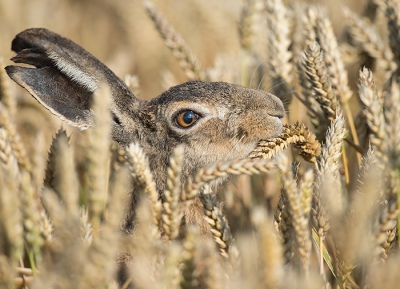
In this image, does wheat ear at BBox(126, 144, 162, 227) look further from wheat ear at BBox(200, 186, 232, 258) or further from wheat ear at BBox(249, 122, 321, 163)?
wheat ear at BBox(249, 122, 321, 163)

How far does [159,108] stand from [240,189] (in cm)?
101

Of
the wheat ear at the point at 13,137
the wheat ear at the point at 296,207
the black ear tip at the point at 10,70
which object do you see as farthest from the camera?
the black ear tip at the point at 10,70

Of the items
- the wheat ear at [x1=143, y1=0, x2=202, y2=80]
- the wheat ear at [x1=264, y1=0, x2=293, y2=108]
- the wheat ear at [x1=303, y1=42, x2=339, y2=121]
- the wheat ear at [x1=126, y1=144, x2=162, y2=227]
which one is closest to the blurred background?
the wheat ear at [x1=143, y1=0, x2=202, y2=80]

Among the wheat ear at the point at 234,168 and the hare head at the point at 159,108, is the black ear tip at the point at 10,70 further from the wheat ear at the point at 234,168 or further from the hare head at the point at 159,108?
the wheat ear at the point at 234,168

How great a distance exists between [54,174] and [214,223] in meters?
1.41

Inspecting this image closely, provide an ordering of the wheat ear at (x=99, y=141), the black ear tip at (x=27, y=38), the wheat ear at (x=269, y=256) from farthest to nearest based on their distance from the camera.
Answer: the black ear tip at (x=27, y=38) → the wheat ear at (x=99, y=141) → the wheat ear at (x=269, y=256)

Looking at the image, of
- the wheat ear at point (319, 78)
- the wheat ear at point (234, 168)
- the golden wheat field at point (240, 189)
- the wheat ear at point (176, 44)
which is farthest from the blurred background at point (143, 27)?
the wheat ear at point (234, 168)

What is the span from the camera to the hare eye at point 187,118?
144 inches

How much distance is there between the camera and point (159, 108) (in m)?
3.79

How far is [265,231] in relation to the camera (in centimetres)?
175

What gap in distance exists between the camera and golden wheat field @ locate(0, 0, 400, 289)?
2000 mm

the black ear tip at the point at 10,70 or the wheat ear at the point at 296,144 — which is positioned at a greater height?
the black ear tip at the point at 10,70

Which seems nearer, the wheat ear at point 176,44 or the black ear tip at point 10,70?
the black ear tip at point 10,70

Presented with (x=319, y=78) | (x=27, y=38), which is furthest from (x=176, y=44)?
(x=319, y=78)
